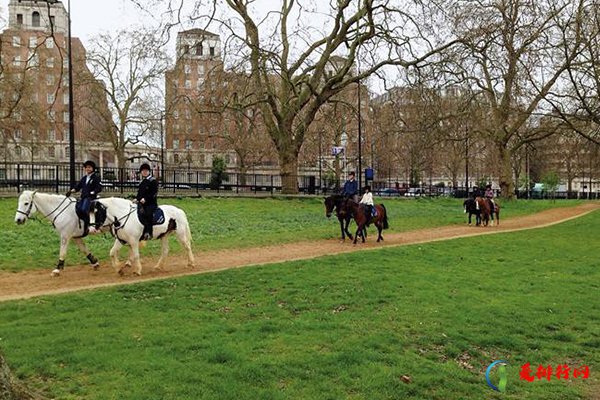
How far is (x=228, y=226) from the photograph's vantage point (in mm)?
20453

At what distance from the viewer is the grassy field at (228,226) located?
13.8 meters

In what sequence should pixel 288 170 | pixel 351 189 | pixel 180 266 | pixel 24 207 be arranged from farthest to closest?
pixel 288 170 → pixel 351 189 → pixel 180 266 → pixel 24 207

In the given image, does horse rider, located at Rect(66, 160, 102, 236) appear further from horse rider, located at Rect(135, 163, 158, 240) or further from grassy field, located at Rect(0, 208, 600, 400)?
grassy field, located at Rect(0, 208, 600, 400)

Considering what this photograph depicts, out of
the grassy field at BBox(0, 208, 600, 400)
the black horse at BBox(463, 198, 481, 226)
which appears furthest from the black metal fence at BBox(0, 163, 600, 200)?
the grassy field at BBox(0, 208, 600, 400)

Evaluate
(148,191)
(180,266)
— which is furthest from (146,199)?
(180,266)

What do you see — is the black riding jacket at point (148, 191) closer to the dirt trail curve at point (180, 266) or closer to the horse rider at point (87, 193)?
the horse rider at point (87, 193)

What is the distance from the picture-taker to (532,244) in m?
18.0

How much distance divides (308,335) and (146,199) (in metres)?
5.58

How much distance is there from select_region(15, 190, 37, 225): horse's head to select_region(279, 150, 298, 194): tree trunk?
2158 centimetres

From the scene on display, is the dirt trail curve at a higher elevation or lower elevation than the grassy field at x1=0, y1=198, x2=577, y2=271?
lower

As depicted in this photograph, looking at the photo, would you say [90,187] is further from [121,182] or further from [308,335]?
[121,182]

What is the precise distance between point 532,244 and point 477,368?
12.8 m

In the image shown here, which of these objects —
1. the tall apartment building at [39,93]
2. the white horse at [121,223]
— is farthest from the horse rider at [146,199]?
the tall apartment building at [39,93]

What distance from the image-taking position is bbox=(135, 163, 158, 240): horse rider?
11188 millimetres
